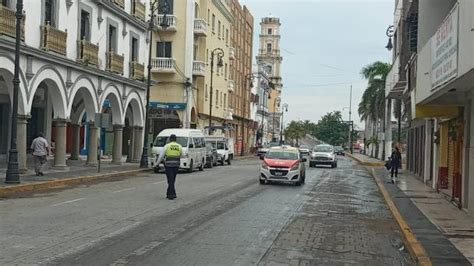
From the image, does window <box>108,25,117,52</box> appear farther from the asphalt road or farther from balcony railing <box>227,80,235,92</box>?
balcony railing <box>227,80,235,92</box>

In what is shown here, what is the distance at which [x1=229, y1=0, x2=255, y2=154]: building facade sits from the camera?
74.1 meters

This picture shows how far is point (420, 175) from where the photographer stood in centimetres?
3203

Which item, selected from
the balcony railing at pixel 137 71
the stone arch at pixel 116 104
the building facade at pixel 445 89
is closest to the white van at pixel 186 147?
the stone arch at pixel 116 104

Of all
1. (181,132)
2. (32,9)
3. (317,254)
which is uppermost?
(32,9)

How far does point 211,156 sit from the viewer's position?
41.5 m

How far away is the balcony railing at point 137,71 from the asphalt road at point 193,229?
1823 cm

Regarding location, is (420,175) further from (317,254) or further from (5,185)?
(317,254)

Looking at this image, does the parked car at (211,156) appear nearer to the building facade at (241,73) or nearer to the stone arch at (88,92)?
the stone arch at (88,92)

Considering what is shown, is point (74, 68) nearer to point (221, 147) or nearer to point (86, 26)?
point (86, 26)

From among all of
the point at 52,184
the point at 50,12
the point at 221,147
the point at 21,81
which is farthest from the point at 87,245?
the point at 221,147

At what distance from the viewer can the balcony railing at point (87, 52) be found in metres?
29.6

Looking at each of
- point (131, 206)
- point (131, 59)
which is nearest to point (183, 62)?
point (131, 59)

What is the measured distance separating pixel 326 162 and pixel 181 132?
599 inches

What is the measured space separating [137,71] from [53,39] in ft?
38.8
